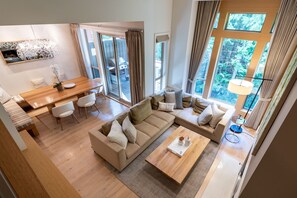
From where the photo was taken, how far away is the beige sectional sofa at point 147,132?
2863 mm

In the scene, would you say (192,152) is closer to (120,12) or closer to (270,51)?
(270,51)

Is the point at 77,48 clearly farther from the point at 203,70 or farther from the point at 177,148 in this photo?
the point at 177,148

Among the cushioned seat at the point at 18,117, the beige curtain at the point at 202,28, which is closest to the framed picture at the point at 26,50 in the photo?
the cushioned seat at the point at 18,117

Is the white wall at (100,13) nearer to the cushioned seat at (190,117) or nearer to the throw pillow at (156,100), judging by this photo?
the throw pillow at (156,100)

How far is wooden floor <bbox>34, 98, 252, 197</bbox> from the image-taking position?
2.73 m

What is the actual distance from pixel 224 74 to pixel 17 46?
6.23 m

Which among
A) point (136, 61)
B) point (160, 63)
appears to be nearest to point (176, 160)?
point (136, 61)

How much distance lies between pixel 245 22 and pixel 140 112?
3432mm

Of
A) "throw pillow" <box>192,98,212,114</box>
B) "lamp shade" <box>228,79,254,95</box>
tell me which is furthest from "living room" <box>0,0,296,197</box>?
"lamp shade" <box>228,79,254,95</box>

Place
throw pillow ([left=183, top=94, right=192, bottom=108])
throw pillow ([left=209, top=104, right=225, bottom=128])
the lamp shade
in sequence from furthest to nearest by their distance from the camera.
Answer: throw pillow ([left=183, top=94, right=192, bottom=108])
throw pillow ([left=209, top=104, right=225, bottom=128])
the lamp shade

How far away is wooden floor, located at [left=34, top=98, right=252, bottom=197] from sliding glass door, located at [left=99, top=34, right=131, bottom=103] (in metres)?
1.03

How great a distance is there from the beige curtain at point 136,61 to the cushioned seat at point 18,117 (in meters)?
2.78

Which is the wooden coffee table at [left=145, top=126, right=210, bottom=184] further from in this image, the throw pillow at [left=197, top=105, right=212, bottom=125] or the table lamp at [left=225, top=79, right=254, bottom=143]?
the table lamp at [left=225, top=79, right=254, bottom=143]

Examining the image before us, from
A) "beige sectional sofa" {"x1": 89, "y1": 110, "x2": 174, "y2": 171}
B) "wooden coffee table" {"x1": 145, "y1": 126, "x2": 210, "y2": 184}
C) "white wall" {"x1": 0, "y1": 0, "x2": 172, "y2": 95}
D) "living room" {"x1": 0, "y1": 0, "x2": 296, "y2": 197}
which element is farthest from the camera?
"beige sectional sofa" {"x1": 89, "y1": 110, "x2": 174, "y2": 171}
